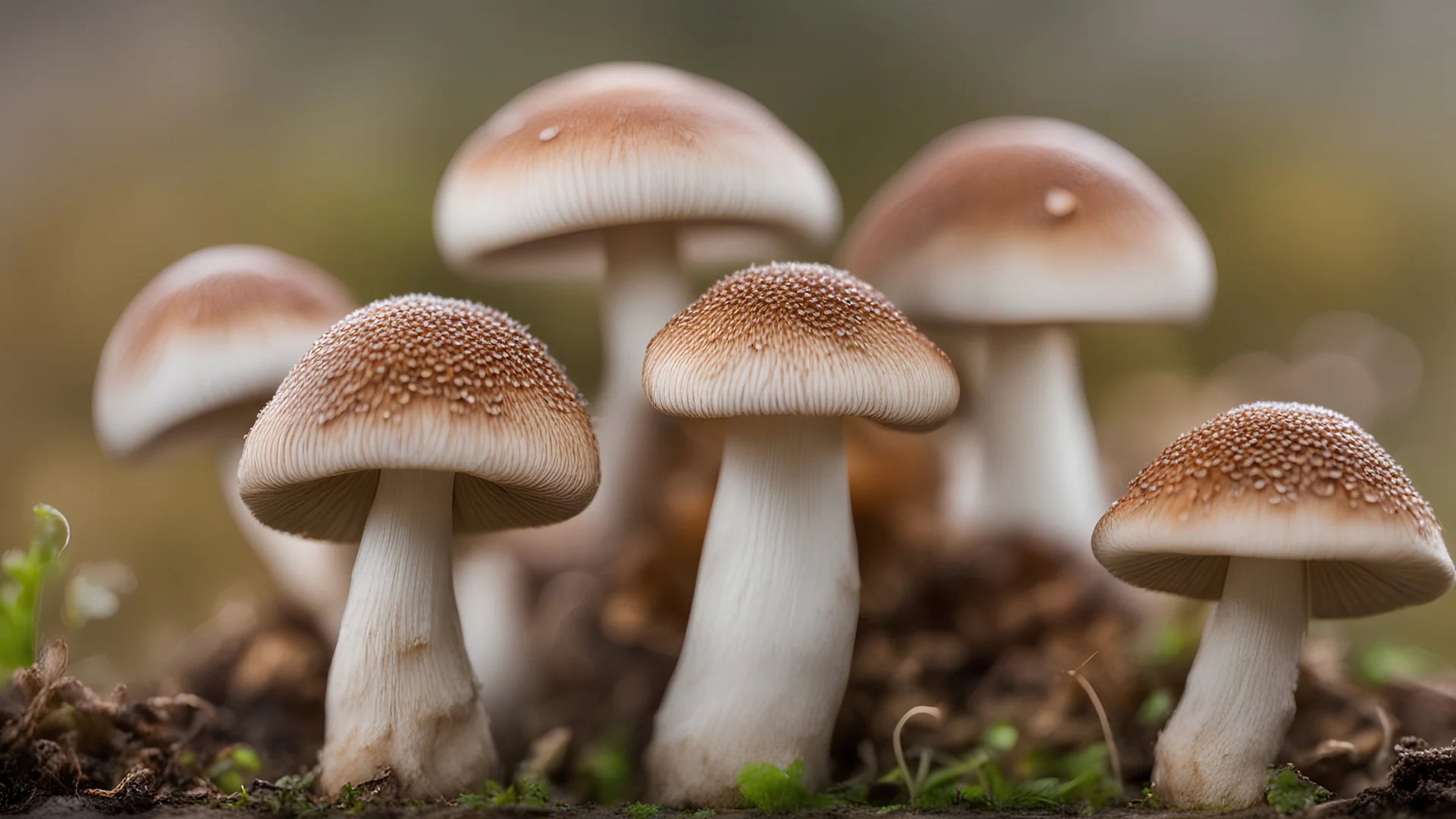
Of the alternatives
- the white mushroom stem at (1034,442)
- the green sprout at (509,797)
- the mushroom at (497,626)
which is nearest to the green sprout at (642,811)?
the green sprout at (509,797)

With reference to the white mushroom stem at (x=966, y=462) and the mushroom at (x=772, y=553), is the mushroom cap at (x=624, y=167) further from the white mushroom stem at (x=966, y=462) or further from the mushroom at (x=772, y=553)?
the white mushroom stem at (x=966, y=462)

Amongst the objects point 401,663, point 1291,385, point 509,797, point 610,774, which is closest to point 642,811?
point 509,797

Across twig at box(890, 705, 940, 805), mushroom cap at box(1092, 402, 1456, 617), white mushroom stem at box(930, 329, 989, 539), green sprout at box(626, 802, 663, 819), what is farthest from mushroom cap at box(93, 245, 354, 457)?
mushroom cap at box(1092, 402, 1456, 617)

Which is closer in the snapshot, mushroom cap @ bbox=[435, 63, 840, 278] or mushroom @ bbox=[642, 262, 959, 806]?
mushroom @ bbox=[642, 262, 959, 806]

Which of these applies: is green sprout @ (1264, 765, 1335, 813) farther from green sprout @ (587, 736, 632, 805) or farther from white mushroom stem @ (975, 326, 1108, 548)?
green sprout @ (587, 736, 632, 805)

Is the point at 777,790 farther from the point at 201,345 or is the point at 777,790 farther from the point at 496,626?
the point at 201,345

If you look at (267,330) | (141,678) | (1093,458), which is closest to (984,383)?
(1093,458)
